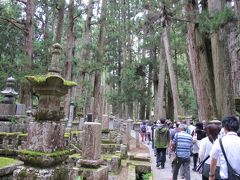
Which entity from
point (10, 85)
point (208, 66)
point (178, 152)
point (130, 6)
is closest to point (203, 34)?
point (208, 66)

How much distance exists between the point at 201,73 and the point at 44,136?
8.99 metres

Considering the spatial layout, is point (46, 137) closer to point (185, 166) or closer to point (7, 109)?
point (185, 166)

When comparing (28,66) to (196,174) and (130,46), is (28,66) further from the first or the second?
(130,46)

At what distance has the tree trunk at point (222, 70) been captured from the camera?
10055 millimetres

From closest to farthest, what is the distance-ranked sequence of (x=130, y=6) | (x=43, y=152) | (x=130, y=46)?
(x=43, y=152) → (x=130, y=6) → (x=130, y=46)

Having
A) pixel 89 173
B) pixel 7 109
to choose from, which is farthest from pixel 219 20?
pixel 7 109

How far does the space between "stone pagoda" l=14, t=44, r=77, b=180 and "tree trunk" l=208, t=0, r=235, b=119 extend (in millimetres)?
6792

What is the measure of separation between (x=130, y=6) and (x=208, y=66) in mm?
20049

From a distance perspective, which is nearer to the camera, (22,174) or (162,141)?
(22,174)

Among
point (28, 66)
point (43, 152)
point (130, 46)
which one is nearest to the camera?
point (43, 152)

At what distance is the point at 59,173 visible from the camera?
430 cm

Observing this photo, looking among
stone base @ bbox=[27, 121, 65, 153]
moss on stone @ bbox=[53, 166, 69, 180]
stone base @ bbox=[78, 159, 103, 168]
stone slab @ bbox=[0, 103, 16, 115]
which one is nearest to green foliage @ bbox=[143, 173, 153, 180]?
stone base @ bbox=[78, 159, 103, 168]

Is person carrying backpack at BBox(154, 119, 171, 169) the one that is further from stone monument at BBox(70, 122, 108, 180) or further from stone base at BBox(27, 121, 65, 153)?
stone base at BBox(27, 121, 65, 153)

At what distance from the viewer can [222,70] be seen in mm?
10547
